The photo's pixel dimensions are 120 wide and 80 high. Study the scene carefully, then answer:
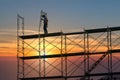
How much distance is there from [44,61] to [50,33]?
3.95 metres

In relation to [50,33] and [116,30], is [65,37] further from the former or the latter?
[116,30]

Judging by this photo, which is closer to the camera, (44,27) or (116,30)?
(116,30)

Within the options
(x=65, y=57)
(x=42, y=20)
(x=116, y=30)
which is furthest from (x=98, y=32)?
(x=42, y=20)

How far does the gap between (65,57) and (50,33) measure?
12.1 feet

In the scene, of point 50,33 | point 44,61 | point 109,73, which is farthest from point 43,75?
point 109,73

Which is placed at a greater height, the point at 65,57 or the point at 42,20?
the point at 42,20

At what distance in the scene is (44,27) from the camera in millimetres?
55219

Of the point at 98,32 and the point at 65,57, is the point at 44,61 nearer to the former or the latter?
the point at 65,57

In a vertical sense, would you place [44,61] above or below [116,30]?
below

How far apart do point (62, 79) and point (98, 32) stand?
7.95 meters

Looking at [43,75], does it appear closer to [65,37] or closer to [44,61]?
[44,61]

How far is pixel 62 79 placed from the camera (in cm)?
5322

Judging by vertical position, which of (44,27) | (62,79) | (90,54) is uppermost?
(44,27)

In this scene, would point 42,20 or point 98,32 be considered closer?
point 98,32
